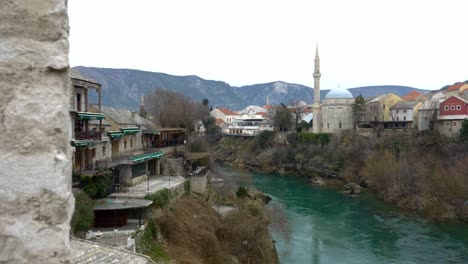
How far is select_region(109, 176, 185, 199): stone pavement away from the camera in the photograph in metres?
20.1

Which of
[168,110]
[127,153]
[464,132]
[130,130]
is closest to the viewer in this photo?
[127,153]

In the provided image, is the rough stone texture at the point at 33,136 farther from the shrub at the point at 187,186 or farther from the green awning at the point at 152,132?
the green awning at the point at 152,132

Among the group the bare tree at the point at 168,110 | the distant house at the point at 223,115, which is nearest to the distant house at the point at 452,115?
the bare tree at the point at 168,110

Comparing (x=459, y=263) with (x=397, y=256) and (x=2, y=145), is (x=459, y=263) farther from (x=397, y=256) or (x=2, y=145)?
(x=2, y=145)

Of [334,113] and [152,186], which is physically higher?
[334,113]

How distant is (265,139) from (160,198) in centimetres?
4361

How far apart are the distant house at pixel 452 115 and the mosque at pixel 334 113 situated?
1303cm

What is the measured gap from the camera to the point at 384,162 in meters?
39.8

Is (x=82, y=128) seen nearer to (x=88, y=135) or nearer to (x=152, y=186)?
(x=88, y=135)

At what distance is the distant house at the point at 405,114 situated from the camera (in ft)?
173

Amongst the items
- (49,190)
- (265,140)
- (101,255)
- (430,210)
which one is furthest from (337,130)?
(49,190)

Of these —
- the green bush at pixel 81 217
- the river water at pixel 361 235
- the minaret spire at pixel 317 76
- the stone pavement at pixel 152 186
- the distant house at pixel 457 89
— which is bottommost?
the river water at pixel 361 235

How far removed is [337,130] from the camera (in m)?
57.0

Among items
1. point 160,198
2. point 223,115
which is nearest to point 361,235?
point 160,198
